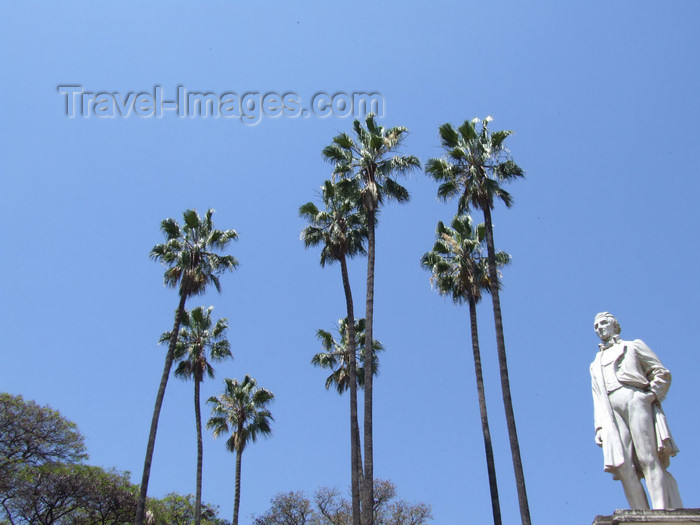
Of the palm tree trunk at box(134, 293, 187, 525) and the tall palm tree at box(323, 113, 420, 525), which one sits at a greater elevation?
the tall palm tree at box(323, 113, 420, 525)

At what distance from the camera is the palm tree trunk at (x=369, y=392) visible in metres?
19.5

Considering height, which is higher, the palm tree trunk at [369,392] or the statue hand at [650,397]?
the palm tree trunk at [369,392]

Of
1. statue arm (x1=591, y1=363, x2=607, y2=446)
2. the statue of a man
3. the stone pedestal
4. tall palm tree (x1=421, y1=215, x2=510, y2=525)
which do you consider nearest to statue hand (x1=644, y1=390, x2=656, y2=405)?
the statue of a man

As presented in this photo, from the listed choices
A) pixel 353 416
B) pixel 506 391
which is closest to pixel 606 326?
pixel 506 391

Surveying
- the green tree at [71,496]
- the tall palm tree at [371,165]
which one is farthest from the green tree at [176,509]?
the tall palm tree at [371,165]

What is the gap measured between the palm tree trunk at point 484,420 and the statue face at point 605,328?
646 inches

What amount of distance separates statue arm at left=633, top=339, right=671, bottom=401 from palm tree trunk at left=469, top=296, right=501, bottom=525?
16.8 metres

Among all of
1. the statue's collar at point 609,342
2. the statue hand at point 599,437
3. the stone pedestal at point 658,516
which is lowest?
the stone pedestal at point 658,516

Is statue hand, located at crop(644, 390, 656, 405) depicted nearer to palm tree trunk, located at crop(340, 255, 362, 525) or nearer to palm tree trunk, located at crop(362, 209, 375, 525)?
palm tree trunk, located at crop(362, 209, 375, 525)

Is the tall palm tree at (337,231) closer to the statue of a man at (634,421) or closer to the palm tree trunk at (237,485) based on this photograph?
the palm tree trunk at (237,485)

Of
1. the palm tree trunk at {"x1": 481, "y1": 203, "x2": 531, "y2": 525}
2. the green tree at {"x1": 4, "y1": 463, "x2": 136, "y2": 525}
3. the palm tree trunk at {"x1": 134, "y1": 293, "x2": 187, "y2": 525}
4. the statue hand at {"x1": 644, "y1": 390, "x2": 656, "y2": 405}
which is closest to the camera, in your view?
the statue hand at {"x1": 644, "y1": 390, "x2": 656, "y2": 405}

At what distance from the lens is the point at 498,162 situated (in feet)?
80.8

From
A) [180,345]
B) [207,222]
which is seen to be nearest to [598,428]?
[207,222]

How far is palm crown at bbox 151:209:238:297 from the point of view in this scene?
1120 inches
